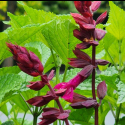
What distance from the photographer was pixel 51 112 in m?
0.32

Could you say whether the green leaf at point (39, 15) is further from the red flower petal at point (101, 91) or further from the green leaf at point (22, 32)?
the red flower petal at point (101, 91)

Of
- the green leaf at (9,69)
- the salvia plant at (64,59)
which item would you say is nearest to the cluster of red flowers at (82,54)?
the salvia plant at (64,59)

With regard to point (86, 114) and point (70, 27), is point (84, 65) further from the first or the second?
point (86, 114)

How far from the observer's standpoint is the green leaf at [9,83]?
1.34 ft

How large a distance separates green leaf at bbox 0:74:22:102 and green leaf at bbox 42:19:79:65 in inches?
3.4

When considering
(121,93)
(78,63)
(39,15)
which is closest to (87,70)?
(78,63)

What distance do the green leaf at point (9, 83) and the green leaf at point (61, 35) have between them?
86 millimetres

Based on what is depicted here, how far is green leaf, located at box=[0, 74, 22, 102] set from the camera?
409 millimetres

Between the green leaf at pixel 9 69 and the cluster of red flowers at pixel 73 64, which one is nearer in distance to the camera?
the cluster of red flowers at pixel 73 64

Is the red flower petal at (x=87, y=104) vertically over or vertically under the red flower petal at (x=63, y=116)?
over

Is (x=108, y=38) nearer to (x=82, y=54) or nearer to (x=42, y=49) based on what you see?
(x=42, y=49)

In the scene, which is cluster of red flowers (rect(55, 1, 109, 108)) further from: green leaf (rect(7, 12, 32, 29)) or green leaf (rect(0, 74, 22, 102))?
green leaf (rect(7, 12, 32, 29))

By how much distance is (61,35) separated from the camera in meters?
0.47

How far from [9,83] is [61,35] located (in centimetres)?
11
